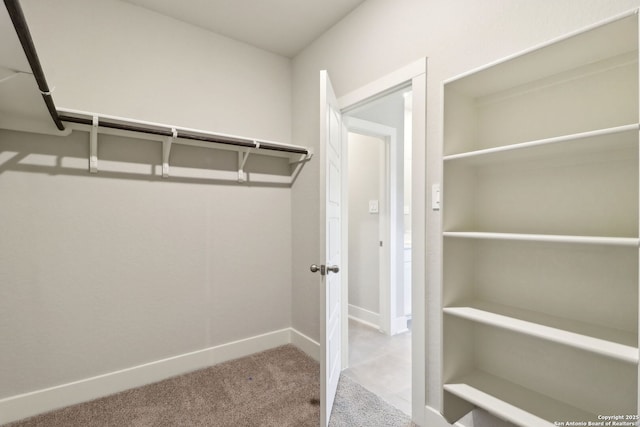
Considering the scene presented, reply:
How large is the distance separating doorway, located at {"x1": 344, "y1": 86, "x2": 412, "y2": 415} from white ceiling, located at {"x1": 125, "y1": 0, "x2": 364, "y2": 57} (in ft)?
2.61

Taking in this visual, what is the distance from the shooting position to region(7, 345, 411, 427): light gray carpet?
67.8 inches

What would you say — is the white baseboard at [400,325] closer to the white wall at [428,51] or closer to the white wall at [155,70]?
the white wall at [428,51]

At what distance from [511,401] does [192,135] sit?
2.27m

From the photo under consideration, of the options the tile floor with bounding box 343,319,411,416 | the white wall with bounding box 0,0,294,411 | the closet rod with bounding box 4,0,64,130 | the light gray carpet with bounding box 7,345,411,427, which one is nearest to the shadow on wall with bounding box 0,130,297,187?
the white wall with bounding box 0,0,294,411

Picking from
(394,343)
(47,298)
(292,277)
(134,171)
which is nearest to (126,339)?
(47,298)

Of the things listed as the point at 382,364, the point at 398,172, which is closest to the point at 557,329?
the point at 382,364

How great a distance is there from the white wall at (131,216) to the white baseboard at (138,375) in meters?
0.05

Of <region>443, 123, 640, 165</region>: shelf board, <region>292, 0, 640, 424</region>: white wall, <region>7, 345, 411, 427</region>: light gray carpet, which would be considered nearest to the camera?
<region>443, 123, 640, 165</region>: shelf board

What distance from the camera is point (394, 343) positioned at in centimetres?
285

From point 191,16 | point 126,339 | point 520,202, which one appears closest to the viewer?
point 520,202

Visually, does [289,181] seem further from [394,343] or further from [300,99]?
[394,343]

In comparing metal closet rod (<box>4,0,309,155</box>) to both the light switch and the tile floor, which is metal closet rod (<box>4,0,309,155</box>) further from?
the tile floor

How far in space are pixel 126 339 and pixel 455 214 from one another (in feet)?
7.32

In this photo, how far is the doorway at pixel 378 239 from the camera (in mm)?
2857
